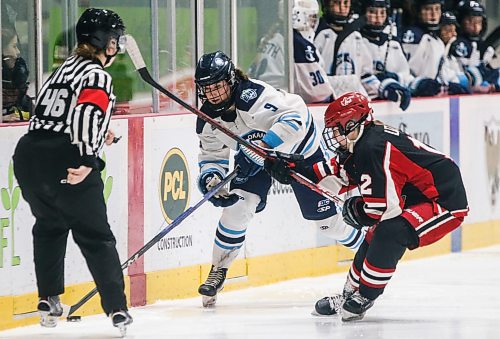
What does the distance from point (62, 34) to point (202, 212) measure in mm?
1142

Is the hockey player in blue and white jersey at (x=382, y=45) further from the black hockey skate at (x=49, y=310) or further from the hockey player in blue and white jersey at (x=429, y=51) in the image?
the black hockey skate at (x=49, y=310)

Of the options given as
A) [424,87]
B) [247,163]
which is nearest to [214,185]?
[247,163]

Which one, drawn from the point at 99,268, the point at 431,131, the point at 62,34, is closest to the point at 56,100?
the point at 99,268

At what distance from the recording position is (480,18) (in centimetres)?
997

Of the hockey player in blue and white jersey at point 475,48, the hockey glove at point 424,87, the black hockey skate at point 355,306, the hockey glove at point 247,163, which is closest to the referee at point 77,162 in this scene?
the black hockey skate at point 355,306

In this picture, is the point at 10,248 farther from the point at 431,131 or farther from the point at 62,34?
the point at 431,131

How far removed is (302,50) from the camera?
8.16 m

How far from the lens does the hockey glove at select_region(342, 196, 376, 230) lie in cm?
609

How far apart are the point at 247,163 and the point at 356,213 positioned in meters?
0.77

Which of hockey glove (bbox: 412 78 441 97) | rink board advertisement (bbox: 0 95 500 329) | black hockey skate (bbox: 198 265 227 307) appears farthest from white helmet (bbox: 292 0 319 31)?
black hockey skate (bbox: 198 265 227 307)

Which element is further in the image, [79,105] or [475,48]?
[475,48]

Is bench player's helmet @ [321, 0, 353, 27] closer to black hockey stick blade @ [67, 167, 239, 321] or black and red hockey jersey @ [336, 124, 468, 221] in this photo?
black hockey stick blade @ [67, 167, 239, 321]

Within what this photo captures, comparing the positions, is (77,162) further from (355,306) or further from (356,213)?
(355,306)

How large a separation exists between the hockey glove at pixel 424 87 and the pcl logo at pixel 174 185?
230 cm
